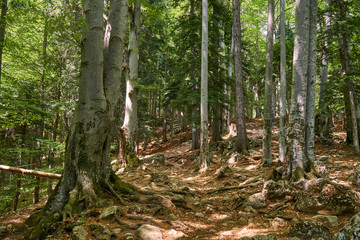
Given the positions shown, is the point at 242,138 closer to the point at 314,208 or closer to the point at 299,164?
the point at 299,164

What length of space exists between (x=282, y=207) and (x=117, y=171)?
7018mm

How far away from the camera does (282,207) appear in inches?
173

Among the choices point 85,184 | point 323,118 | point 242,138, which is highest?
point 323,118

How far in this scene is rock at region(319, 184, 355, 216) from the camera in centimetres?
374

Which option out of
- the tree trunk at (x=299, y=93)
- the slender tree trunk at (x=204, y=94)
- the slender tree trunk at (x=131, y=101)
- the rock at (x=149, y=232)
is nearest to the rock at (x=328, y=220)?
the tree trunk at (x=299, y=93)

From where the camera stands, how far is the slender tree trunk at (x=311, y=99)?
551 centimetres

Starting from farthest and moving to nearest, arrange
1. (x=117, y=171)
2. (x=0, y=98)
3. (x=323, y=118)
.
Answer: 1. (x=323, y=118)
2. (x=117, y=171)
3. (x=0, y=98)

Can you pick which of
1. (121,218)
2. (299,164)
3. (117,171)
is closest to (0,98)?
(117,171)

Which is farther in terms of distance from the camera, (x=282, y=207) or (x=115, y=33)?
(x=115, y=33)

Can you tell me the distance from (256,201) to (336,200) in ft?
5.21

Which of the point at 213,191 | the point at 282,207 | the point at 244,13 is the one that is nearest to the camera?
the point at 282,207

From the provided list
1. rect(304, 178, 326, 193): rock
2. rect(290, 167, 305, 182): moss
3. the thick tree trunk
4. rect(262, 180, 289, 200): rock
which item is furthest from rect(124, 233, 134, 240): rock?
the thick tree trunk

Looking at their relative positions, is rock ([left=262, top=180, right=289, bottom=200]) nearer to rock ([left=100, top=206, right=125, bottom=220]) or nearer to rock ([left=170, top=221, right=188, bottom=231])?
rock ([left=170, top=221, right=188, bottom=231])

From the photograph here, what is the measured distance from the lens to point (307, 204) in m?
4.11
